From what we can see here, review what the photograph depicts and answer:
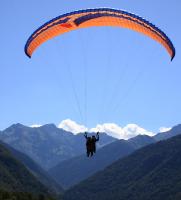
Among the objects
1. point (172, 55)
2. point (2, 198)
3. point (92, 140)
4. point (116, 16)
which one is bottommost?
point (92, 140)

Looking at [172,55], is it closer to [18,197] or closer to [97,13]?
[97,13]

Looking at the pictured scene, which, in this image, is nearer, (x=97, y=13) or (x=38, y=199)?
(x=97, y=13)

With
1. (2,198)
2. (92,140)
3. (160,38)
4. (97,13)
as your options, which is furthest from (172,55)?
(2,198)

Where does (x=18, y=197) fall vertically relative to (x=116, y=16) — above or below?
above

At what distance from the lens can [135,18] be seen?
3250 centimetres

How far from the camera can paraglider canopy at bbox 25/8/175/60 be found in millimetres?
32562

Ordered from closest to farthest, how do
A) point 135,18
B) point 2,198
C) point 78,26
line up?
1. point 135,18
2. point 78,26
3. point 2,198

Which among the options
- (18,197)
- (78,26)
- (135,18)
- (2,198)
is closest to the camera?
(135,18)

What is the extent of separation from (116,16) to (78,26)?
342cm

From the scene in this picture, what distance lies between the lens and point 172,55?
112ft

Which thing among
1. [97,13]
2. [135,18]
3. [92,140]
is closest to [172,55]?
[135,18]

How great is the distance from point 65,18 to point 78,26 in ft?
4.45

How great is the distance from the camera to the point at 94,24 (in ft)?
115

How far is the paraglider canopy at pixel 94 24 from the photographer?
32562 millimetres
